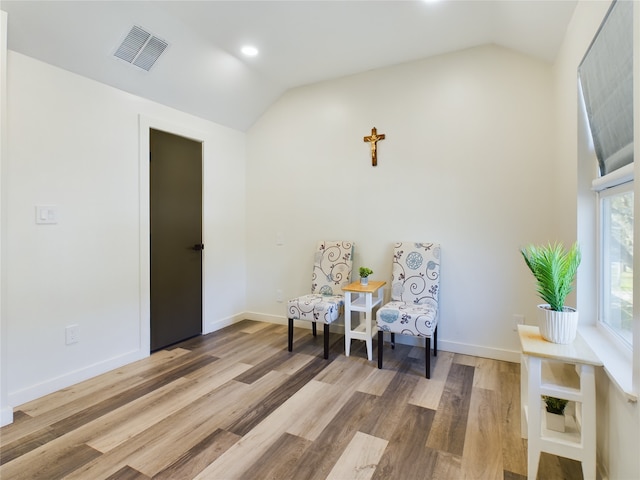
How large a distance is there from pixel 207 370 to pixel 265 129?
2.76 metres

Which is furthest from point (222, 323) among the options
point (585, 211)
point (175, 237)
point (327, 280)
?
point (585, 211)

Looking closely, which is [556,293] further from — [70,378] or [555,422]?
[70,378]

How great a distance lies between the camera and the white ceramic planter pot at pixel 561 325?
1.57 meters

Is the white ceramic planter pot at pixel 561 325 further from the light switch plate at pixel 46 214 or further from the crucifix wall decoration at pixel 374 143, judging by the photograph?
the light switch plate at pixel 46 214

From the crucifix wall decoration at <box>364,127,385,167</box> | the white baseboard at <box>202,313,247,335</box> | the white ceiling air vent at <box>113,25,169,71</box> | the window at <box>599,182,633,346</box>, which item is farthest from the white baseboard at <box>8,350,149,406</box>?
the window at <box>599,182,633,346</box>

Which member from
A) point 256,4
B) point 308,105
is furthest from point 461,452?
point 308,105

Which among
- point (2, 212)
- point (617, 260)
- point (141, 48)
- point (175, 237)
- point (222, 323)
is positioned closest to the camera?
point (617, 260)

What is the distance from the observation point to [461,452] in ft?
5.68

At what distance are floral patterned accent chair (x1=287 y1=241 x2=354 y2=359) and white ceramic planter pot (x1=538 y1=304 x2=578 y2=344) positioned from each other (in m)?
1.74

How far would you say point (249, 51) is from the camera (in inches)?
119

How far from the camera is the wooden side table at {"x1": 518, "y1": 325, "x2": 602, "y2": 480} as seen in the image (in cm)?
143

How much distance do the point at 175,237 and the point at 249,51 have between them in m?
1.91

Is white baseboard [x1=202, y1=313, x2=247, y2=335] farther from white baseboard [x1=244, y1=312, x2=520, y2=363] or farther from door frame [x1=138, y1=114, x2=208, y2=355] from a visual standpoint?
white baseboard [x1=244, y1=312, x2=520, y2=363]

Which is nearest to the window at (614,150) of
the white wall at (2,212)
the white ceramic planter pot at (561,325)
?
the white ceramic planter pot at (561,325)
